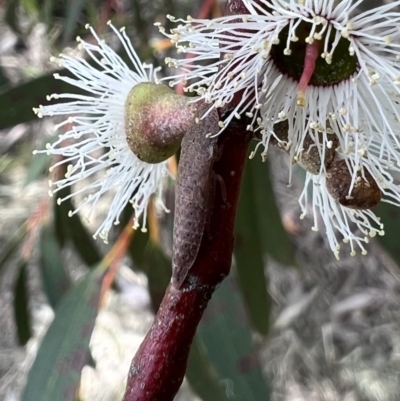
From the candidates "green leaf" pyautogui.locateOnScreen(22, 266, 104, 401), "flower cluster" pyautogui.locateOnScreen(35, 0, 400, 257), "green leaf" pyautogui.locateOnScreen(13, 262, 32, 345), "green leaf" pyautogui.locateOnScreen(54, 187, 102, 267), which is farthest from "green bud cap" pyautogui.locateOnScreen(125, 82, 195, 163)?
"green leaf" pyautogui.locateOnScreen(13, 262, 32, 345)

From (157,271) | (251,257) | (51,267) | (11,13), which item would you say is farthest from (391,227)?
(11,13)

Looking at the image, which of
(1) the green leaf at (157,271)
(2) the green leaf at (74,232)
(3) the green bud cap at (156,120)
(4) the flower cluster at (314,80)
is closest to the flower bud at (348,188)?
(4) the flower cluster at (314,80)

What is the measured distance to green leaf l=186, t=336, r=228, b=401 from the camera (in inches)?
29.8

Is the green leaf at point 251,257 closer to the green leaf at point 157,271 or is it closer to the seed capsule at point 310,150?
the green leaf at point 157,271

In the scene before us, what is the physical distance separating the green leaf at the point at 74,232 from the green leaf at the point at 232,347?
326 millimetres

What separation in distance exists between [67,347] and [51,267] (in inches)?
12.0

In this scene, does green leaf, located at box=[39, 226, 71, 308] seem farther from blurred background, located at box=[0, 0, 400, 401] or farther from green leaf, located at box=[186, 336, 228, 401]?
green leaf, located at box=[186, 336, 228, 401]

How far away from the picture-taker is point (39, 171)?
913 millimetres

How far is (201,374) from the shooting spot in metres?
0.78

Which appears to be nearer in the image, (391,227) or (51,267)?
(391,227)

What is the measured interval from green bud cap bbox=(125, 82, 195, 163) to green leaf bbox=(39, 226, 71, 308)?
1.77 ft

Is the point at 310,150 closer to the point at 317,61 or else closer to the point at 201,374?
the point at 317,61

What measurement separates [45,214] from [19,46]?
0.85 meters

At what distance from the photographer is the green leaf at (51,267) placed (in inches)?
38.4
